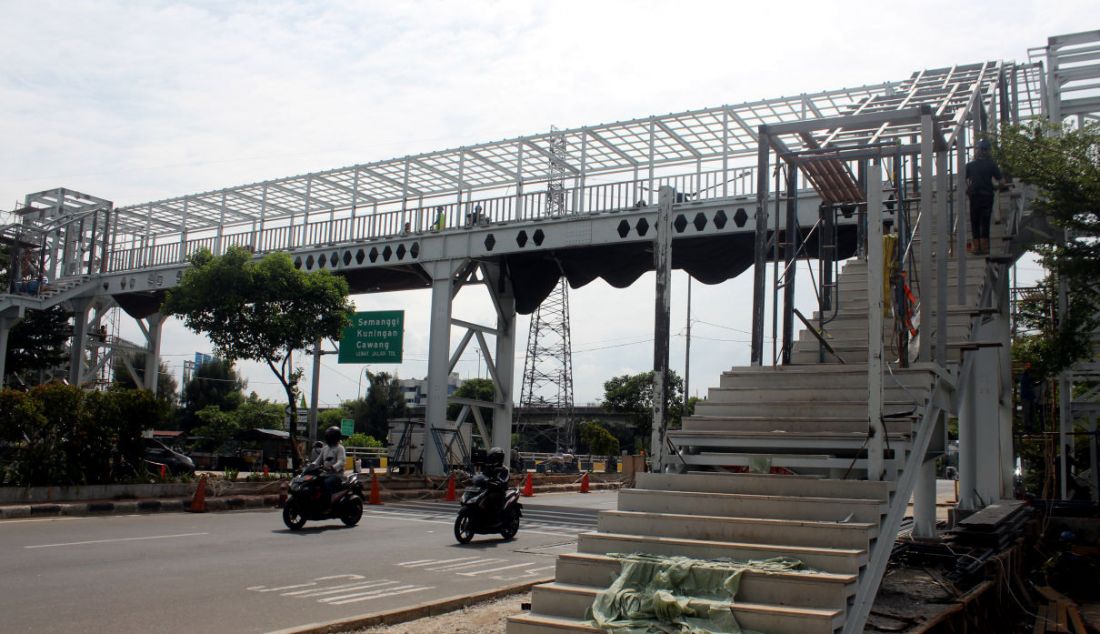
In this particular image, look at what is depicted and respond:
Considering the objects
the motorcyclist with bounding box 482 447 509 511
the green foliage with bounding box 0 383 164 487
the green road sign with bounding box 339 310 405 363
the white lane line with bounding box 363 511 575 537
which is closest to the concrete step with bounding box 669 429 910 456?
the motorcyclist with bounding box 482 447 509 511

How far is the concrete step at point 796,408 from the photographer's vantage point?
22.6 ft

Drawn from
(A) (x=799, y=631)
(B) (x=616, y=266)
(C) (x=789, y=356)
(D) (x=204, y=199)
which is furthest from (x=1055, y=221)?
(D) (x=204, y=199)

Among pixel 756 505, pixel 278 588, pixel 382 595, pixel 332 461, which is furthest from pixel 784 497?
pixel 332 461

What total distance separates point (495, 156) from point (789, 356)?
17.3 meters

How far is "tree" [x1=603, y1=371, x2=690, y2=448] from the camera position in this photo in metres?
57.1

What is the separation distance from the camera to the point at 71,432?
51.9 feet

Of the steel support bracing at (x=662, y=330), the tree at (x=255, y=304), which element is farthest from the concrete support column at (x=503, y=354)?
the steel support bracing at (x=662, y=330)

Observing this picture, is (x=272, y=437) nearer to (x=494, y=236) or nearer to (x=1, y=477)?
(x=494, y=236)

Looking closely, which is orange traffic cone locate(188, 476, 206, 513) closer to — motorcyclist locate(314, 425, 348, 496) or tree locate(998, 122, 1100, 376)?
motorcyclist locate(314, 425, 348, 496)

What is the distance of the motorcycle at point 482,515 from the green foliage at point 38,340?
25127mm

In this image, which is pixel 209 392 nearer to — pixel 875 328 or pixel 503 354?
pixel 503 354

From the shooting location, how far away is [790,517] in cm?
588

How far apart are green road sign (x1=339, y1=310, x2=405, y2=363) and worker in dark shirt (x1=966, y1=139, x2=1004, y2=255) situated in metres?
18.0

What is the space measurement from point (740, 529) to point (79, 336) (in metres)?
32.5
